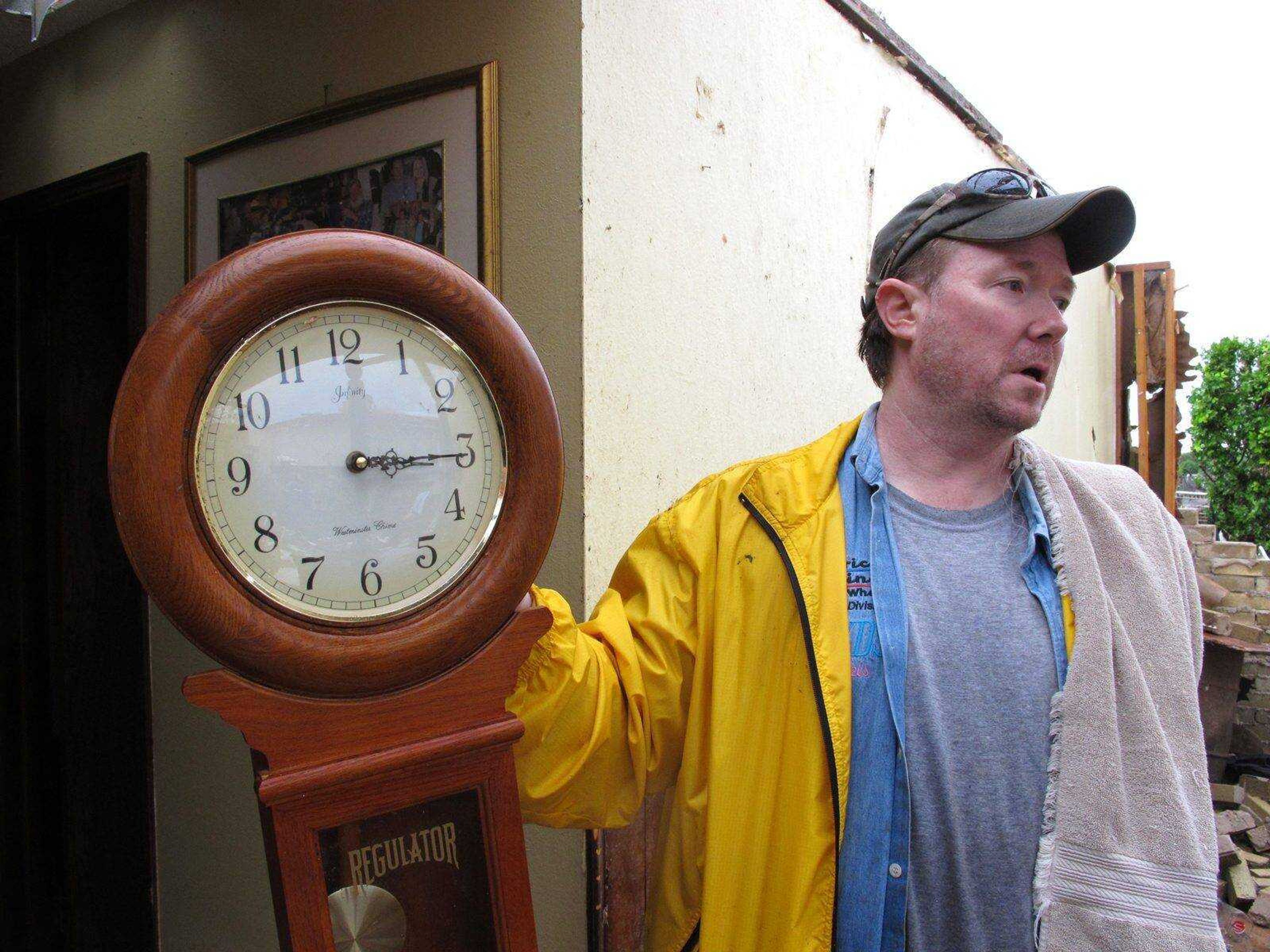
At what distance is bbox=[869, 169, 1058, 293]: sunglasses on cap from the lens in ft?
4.45

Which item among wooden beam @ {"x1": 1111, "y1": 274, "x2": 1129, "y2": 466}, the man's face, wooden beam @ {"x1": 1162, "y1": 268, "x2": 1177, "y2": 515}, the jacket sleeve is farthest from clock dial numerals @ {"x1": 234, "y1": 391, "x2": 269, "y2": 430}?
wooden beam @ {"x1": 1111, "y1": 274, "x2": 1129, "y2": 466}

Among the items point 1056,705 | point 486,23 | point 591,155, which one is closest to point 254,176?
point 486,23

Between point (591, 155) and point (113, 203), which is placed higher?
point (113, 203)

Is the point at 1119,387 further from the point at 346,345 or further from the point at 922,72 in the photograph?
the point at 346,345

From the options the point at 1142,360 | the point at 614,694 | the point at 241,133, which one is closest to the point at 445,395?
the point at 614,694

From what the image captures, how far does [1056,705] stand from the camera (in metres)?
1.17

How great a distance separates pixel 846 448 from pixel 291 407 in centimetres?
85

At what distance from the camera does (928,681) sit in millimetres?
1171

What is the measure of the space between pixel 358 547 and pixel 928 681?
770mm

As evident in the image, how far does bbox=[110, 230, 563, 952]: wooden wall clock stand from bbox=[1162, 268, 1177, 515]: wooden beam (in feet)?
27.0

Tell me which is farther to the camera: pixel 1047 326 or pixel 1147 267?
pixel 1147 267

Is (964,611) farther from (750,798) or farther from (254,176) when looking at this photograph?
(254,176)

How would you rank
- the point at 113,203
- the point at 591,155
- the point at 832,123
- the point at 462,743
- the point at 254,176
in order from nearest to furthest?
1. the point at 462,743
2. the point at 591,155
3. the point at 254,176
4. the point at 113,203
5. the point at 832,123

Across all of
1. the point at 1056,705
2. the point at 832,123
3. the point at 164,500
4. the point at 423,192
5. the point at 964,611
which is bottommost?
the point at 1056,705
